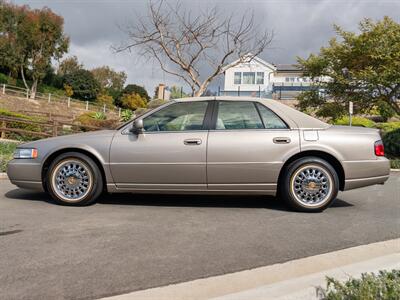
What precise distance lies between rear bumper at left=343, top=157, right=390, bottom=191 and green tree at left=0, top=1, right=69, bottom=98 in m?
→ 37.6

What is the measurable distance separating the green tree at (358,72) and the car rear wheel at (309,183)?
1130 cm

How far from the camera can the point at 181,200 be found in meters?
5.41

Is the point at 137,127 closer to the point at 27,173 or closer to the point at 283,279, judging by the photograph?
the point at 27,173

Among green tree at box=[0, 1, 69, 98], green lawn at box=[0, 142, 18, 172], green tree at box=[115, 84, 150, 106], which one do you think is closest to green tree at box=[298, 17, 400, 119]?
green lawn at box=[0, 142, 18, 172]

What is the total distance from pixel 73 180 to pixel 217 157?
193 centimetres

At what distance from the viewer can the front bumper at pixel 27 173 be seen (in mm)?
4918

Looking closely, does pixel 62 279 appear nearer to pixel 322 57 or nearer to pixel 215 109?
pixel 215 109

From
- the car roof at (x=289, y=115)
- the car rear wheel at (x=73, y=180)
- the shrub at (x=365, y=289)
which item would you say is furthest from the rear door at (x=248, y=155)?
the shrub at (x=365, y=289)

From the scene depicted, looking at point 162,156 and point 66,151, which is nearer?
point 162,156

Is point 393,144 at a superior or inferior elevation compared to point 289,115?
inferior

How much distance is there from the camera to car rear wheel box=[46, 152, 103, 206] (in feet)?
15.9

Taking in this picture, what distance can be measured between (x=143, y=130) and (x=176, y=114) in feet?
1.61

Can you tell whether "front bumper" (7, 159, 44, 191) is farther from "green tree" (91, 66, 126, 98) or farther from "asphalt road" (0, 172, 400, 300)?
"green tree" (91, 66, 126, 98)

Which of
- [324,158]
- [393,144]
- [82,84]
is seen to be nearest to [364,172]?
[324,158]
